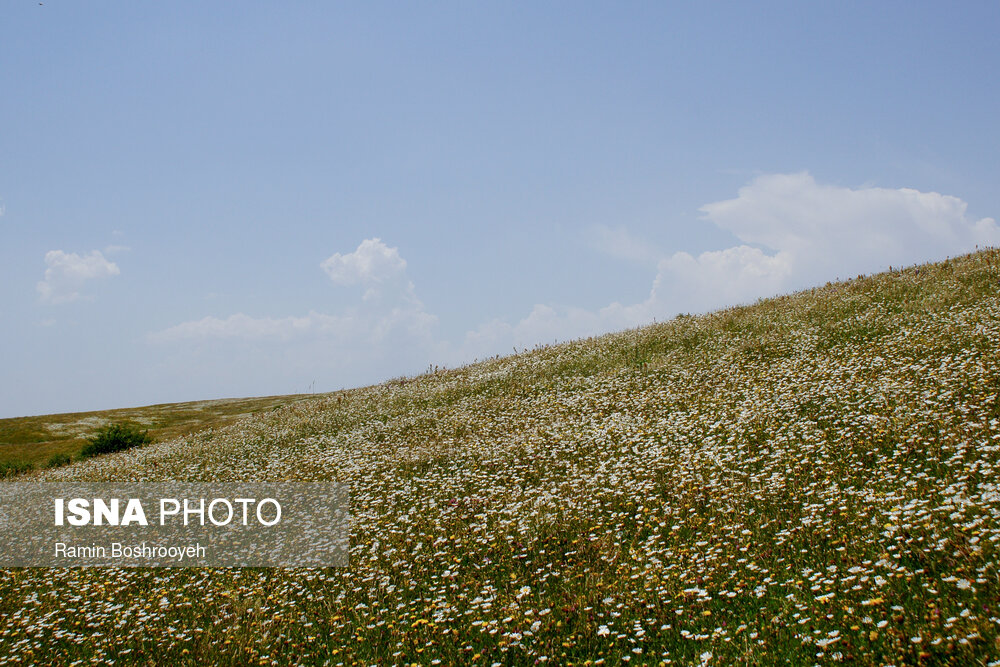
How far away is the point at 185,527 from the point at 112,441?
27290 mm

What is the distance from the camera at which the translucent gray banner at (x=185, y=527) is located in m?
12.6

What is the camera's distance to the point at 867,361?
52.6 feet

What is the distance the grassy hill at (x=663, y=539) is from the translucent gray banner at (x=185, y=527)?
0.65m

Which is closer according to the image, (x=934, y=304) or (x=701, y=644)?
(x=701, y=644)

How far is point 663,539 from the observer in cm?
938

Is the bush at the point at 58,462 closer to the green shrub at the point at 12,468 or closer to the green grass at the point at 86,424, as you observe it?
the green grass at the point at 86,424

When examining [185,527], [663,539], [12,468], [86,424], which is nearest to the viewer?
[663,539]

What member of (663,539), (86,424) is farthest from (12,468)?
(663,539)

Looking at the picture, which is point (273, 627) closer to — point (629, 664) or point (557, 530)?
point (557, 530)

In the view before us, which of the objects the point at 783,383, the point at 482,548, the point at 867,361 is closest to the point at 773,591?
the point at 482,548

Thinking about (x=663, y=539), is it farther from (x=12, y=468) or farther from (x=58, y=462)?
(x=12, y=468)

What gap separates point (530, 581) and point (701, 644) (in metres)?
3.02

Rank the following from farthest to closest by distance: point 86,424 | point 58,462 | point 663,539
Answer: point 86,424 < point 58,462 < point 663,539

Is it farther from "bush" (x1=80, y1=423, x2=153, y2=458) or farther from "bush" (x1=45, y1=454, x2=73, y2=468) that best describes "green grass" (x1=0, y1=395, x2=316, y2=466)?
"bush" (x1=80, y1=423, x2=153, y2=458)
